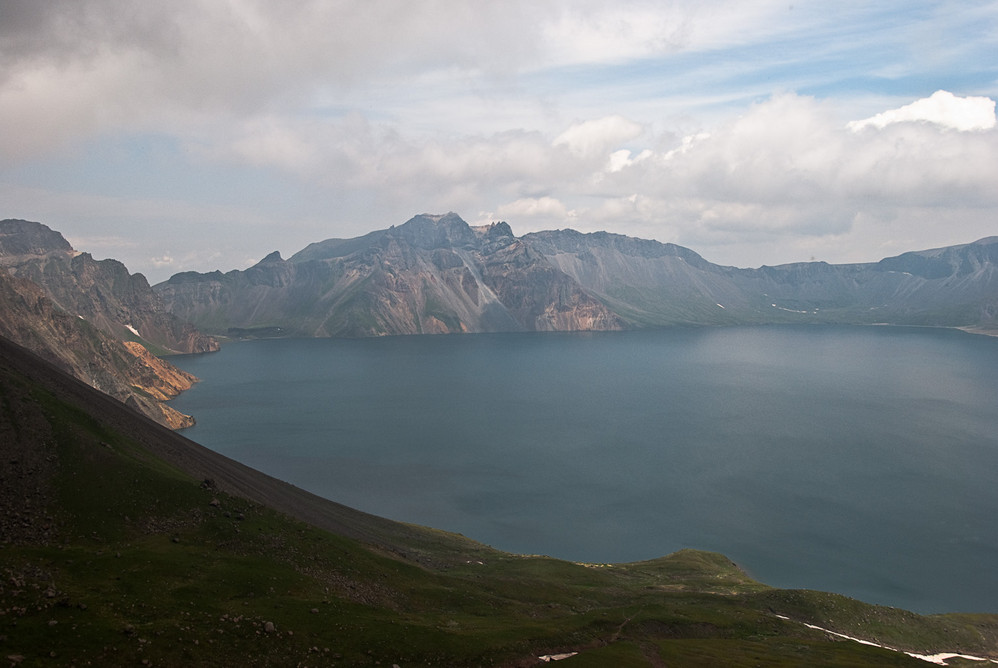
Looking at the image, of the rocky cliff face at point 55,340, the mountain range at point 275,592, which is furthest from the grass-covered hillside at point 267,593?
the rocky cliff face at point 55,340

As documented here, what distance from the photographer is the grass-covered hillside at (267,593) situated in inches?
1465

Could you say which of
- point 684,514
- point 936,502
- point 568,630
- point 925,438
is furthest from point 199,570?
point 925,438

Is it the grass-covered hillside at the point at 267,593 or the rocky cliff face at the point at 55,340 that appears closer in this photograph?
the grass-covered hillside at the point at 267,593

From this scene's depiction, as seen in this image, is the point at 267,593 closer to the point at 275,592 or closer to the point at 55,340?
the point at 275,592

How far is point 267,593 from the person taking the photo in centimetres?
4519

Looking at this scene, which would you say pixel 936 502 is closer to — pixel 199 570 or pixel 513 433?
pixel 513 433

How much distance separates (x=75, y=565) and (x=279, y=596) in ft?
45.6

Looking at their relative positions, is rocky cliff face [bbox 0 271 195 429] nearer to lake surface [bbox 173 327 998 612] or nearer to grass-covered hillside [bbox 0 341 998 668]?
lake surface [bbox 173 327 998 612]

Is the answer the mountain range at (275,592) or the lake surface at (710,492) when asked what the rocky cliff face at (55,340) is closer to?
the lake surface at (710,492)

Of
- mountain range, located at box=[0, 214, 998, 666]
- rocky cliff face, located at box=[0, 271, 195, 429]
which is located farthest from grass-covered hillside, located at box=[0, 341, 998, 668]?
rocky cliff face, located at box=[0, 271, 195, 429]

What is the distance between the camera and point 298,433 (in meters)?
192

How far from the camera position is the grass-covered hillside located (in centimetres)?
3722

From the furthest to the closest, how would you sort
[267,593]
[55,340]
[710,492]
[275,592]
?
[55,340]
[710,492]
[275,592]
[267,593]

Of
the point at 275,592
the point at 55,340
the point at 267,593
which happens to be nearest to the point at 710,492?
the point at 275,592
